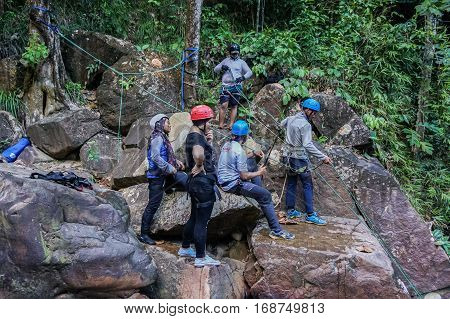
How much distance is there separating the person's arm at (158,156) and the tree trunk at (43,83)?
4.27 m

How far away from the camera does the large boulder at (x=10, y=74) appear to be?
349 inches

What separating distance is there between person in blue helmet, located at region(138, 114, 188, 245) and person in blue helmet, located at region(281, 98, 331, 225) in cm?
178

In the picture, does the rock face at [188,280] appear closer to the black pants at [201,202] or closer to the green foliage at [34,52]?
the black pants at [201,202]

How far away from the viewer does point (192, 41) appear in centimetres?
894

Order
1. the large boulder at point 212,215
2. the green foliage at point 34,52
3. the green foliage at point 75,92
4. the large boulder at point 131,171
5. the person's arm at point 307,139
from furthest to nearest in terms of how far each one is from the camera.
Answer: the green foliage at point 75,92
the green foliage at point 34,52
the large boulder at point 131,171
the person's arm at point 307,139
the large boulder at point 212,215

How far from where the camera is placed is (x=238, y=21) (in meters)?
12.2

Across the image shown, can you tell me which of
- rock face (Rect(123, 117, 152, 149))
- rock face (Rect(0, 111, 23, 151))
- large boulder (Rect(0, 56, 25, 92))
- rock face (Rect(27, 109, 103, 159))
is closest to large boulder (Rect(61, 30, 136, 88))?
large boulder (Rect(0, 56, 25, 92))

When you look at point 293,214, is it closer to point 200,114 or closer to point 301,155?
point 301,155

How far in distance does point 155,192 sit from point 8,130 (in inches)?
168

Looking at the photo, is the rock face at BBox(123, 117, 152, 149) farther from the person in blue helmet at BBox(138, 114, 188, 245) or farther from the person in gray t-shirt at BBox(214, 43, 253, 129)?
the person in blue helmet at BBox(138, 114, 188, 245)

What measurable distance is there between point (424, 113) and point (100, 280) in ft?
27.2

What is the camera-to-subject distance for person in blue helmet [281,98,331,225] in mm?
6277

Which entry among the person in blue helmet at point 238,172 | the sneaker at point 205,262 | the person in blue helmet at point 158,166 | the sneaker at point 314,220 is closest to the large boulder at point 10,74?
the person in blue helmet at point 158,166

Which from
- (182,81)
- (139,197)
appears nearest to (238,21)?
(182,81)
